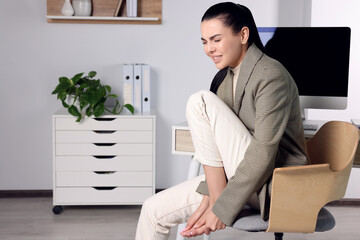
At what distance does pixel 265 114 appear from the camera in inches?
60.3

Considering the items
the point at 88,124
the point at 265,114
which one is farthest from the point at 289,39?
the point at 88,124

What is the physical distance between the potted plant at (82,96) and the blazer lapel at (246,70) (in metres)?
1.55

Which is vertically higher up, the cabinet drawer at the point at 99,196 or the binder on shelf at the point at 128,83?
the binder on shelf at the point at 128,83

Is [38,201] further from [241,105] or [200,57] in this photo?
[241,105]

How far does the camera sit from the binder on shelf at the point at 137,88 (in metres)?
3.24

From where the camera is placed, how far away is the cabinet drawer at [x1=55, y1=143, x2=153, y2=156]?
3.12 m

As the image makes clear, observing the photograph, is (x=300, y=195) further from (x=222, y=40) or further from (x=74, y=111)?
(x=74, y=111)

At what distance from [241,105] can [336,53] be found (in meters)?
1.04

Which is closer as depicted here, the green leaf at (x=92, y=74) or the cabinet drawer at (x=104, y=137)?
the cabinet drawer at (x=104, y=137)

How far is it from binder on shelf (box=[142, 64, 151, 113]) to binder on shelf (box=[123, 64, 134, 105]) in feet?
0.23

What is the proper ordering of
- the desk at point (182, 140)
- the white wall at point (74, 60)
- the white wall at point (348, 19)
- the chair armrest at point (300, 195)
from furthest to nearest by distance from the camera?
the white wall at point (74, 60) → the white wall at point (348, 19) → the desk at point (182, 140) → the chair armrest at point (300, 195)

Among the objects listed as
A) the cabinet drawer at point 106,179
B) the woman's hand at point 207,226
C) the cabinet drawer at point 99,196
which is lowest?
the cabinet drawer at point 99,196

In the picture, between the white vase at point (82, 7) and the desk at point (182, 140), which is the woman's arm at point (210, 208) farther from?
the white vase at point (82, 7)

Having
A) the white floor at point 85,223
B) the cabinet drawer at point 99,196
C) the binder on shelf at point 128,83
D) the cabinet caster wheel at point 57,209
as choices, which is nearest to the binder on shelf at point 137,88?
the binder on shelf at point 128,83
